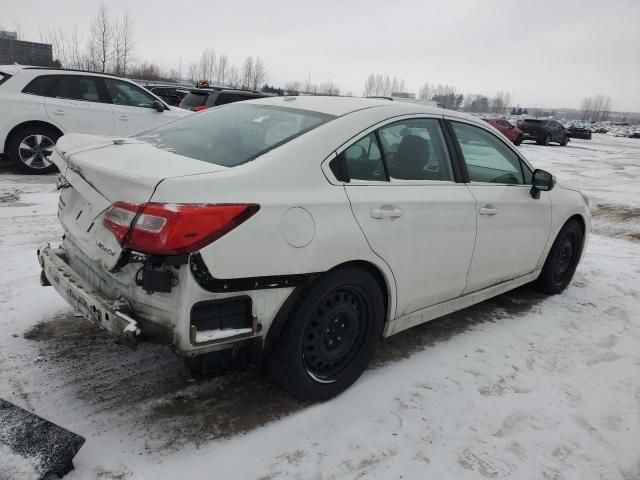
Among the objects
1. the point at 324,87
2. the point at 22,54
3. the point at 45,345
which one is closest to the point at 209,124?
the point at 45,345

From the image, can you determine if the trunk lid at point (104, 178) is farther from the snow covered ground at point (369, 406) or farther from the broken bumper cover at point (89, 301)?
the snow covered ground at point (369, 406)

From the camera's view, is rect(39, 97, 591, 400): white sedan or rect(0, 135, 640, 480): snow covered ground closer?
rect(39, 97, 591, 400): white sedan

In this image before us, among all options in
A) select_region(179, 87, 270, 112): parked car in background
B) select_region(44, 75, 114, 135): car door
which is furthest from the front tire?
select_region(179, 87, 270, 112): parked car in background

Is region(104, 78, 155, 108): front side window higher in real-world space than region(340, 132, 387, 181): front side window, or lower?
higher

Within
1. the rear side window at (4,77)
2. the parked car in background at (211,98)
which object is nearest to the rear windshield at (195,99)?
the parked car in background at (211,98)

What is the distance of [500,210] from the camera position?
143 inches

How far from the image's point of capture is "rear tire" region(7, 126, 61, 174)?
7988 millimetres

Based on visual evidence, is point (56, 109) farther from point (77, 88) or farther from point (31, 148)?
point (31, 148)

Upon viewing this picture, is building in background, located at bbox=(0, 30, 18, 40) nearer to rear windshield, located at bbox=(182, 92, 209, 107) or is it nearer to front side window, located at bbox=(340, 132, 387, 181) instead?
rear windshield, located at bbox=(182, 92, 209, 107)

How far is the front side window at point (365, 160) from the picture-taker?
2.73 m

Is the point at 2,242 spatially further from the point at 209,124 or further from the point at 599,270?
the point at 599,270

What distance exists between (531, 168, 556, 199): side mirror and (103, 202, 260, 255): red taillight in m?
2.76

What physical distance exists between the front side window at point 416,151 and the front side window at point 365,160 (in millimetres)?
69

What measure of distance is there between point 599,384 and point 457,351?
91 centimetres
